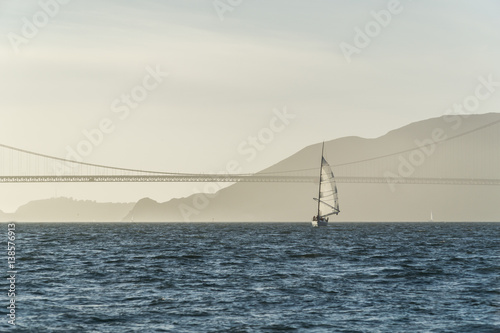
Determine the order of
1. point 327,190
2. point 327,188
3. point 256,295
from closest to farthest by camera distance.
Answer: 1. point 256,295
2. point 327,188
3. point 327,190

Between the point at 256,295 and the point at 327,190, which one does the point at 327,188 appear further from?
the point at 256,295

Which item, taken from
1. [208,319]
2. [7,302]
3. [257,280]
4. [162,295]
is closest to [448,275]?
[257,280]

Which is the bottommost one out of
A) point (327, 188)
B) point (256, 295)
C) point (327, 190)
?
point (256, 295)

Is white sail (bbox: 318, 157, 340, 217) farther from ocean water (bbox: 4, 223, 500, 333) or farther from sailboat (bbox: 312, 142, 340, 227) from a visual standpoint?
ocean water (bbox: 4, 223, 500, 333)

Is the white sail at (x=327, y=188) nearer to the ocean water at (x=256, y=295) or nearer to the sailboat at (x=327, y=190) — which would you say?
the sailboat at (x=327, y=190)

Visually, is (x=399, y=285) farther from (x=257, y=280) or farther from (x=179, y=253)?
(x=179, y=253)

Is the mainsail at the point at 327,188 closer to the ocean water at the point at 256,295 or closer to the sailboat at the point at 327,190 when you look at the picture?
the sailboat at the point at 327,190

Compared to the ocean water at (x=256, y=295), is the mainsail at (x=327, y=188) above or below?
above

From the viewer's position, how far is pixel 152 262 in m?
48.0

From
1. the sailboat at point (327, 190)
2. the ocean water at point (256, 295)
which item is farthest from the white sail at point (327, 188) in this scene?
the ocean water at point (256, 295)

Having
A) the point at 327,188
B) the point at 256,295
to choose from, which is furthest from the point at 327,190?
the point at 256,295

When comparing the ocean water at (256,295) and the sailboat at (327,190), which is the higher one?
the sailboat at (327,190)

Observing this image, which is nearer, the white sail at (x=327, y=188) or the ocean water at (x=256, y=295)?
the ocean water at (x=256, y=295)

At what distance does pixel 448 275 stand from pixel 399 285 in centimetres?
547
